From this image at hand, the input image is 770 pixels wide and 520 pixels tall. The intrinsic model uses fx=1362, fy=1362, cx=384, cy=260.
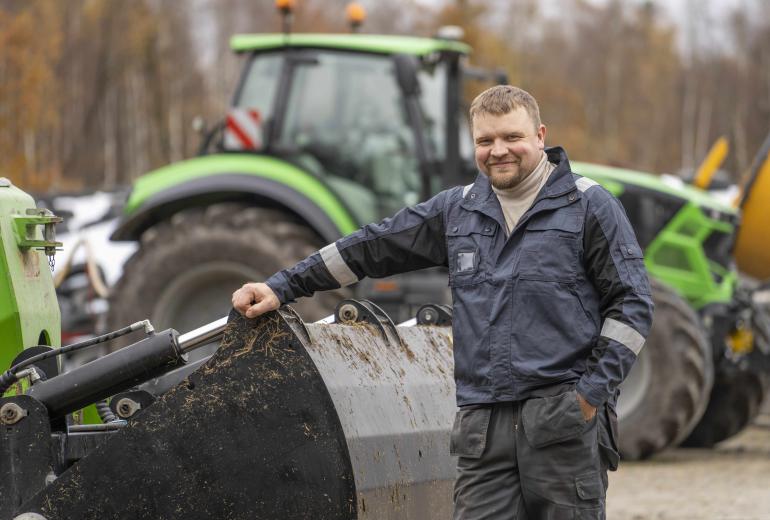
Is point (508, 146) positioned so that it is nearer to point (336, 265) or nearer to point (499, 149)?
point (499, 149)

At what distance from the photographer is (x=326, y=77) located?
8.39 meters

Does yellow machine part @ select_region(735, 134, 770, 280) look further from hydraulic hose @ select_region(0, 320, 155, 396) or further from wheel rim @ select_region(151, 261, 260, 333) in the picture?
hydraulic hose @ select_region(0, 320, 155, 396)

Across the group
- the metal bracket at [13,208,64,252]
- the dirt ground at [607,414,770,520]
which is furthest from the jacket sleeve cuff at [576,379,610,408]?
the dirt ground at [607,414,770,520]

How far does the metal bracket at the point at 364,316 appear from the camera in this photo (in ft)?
13.3

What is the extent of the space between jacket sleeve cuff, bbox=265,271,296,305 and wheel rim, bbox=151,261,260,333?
4.29 meters

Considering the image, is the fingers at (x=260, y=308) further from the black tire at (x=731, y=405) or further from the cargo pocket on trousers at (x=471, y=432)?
the black tire at (x=731, y=405)

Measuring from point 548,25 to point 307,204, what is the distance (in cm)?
3958

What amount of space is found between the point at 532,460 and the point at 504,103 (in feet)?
2.91

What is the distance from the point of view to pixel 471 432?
3383mm

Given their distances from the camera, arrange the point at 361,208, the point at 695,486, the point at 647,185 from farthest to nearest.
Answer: the point at 647,185 < the point at 361,208 < the point at 695,486

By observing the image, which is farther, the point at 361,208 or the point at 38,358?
the point at 361,208

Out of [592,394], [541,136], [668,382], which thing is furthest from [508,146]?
[668,382]

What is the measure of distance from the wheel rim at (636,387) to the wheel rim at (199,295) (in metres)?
2.26

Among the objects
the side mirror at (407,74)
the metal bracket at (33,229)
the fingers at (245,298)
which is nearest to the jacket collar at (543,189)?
the fingers at (245,298)
